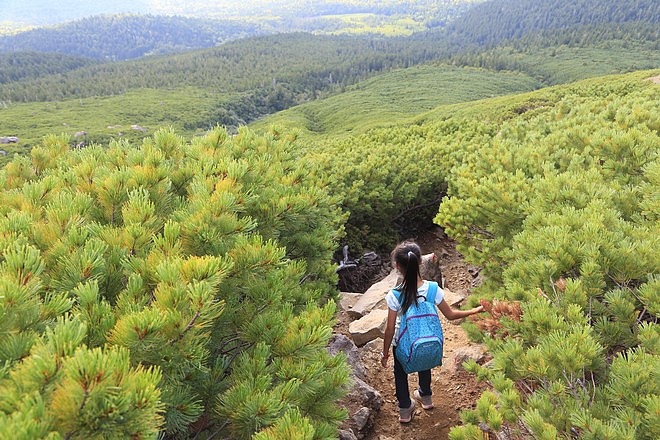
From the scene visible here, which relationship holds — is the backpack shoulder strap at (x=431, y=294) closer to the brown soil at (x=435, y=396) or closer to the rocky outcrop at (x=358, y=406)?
the brown soil at (x=435, y=396)

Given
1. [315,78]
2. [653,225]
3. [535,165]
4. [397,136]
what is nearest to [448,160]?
[397,136]

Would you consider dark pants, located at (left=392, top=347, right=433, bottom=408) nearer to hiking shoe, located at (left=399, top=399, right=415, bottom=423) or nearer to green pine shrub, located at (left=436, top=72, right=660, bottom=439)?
hiking shoe, located at (left=399, top=399, right=415, bottom=423)

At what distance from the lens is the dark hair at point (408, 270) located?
4.79m

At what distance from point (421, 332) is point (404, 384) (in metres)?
0.95

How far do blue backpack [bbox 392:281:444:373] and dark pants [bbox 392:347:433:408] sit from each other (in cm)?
38

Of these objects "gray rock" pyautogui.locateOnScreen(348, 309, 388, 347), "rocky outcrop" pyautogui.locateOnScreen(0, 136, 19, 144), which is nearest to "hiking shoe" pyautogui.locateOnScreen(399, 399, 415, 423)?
"gray rock" pyautogui.locateOnScreen(348, 309, 388, 347)

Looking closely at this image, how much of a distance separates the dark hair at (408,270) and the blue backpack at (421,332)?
0.19ft

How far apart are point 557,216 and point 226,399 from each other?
329 cm

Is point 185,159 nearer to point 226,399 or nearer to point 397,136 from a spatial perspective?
point 226,399

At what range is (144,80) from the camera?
18012 cm

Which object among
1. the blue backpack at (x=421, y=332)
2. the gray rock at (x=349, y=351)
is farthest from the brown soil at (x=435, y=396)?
the blue backpack at (x=421, y=332)

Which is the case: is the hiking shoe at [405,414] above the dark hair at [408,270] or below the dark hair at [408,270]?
below

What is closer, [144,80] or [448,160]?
[448,160]

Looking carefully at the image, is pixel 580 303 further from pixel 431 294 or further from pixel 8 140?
pixel 8 140
